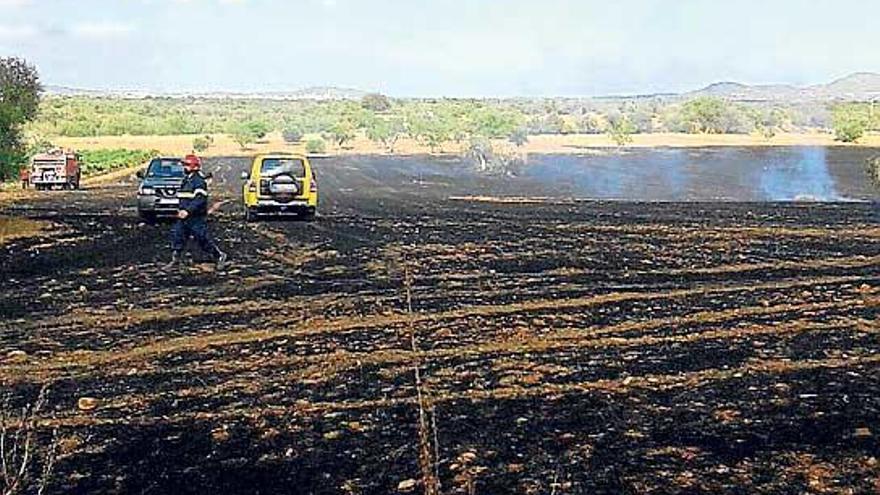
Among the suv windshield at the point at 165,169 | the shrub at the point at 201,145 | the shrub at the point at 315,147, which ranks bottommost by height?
the shrub at the point at 201,145

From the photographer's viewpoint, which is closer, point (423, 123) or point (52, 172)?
point (52, 172)

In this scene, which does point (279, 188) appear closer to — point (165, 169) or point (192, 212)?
point (165, 169)

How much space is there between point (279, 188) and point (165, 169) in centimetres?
377

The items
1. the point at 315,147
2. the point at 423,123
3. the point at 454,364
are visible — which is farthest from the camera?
the point at 423,123

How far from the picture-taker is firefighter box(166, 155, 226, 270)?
1762cm

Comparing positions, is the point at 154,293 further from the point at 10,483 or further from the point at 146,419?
the point at 10,483

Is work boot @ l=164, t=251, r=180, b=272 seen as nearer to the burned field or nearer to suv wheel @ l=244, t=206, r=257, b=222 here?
the burned field

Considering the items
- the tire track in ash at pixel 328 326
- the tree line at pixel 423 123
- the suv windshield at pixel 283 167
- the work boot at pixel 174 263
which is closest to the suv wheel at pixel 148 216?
the suv windshield at pixel 283 167

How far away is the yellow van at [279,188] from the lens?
25.7 meters

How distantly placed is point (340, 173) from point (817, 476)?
57390mm

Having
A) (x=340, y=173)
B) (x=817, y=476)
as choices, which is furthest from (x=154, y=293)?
(x=340, y=173)

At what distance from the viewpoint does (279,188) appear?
25750 mm

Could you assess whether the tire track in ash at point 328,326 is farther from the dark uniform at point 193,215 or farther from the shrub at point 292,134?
the shrub at point 292,134

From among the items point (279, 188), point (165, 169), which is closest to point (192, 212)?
point (279, 188)
